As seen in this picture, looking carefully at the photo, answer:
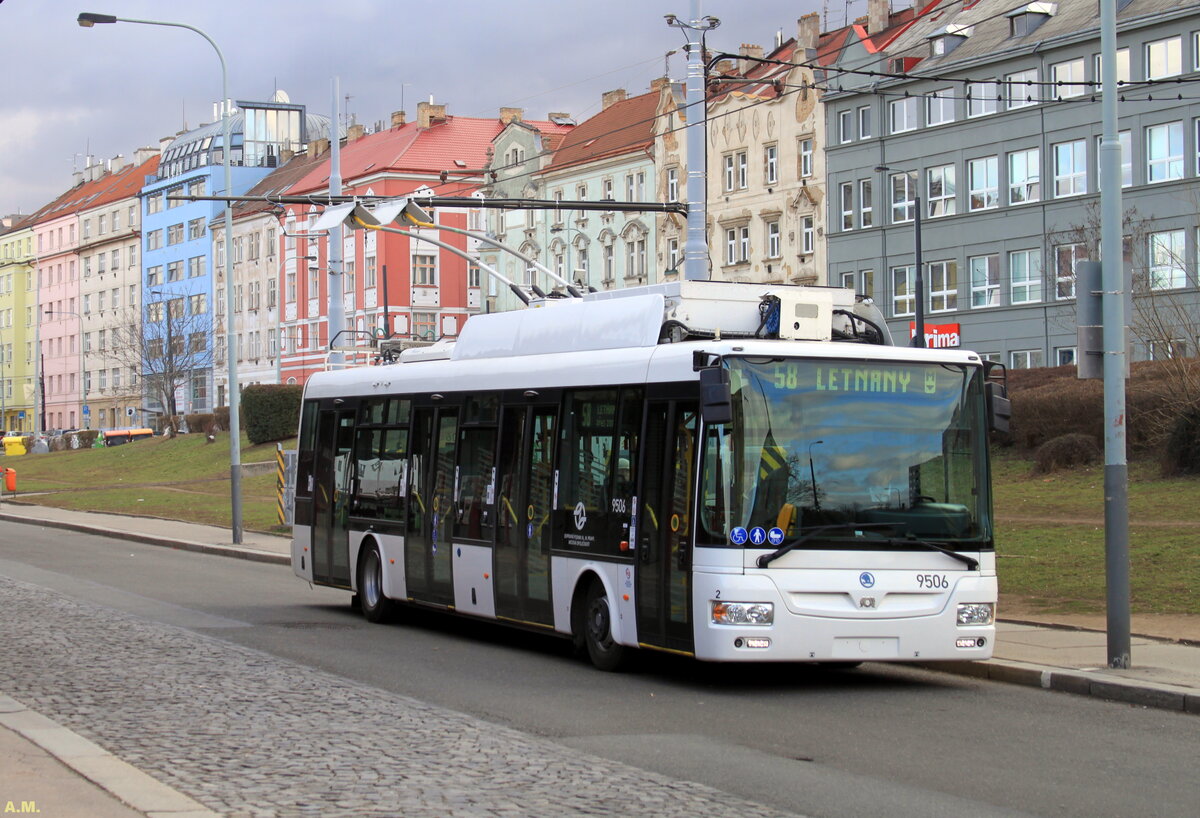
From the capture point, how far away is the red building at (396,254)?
93.4 m

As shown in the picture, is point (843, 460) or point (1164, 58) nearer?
point (843, 460)

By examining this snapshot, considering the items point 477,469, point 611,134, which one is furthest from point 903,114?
point 477,469

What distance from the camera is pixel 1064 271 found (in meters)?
54.8

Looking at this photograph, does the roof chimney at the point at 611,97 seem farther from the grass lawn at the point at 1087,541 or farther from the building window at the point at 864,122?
the grass lawn at the point at 1087,541

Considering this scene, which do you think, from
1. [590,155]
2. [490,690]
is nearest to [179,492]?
[590,155]

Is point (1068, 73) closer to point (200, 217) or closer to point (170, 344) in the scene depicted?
point (170, 344)

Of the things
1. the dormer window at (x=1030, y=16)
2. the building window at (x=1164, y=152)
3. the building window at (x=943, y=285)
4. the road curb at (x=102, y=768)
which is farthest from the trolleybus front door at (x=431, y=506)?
the building window at (x=943, y=285)

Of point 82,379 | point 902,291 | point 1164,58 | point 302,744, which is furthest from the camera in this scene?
point 82,379

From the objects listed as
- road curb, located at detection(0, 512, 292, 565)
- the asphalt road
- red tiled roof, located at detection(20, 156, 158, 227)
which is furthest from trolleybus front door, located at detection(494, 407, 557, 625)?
red tiled roof, located at detection(20, 156, 158, 227)

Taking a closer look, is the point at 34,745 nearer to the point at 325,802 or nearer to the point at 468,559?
the point at 325,802

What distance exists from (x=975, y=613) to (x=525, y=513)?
14.2 ft

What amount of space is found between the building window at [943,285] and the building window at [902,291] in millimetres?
793

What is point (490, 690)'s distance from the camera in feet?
41.1

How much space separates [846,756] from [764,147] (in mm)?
61206
